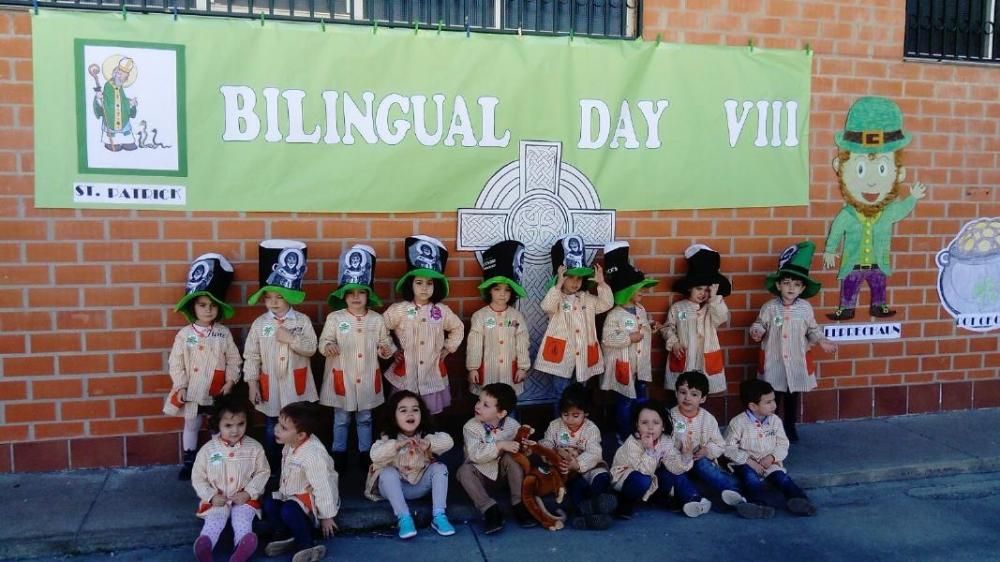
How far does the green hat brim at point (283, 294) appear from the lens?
5.07 meters

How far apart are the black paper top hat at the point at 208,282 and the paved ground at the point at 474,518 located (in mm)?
1107

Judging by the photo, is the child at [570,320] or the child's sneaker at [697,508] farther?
the child at [570,320]

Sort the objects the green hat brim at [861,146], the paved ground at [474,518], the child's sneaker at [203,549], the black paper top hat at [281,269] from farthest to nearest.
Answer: the green hat brim at [861,146] < the black paper top hat at [281,269] < the paved ground at [474,518] < the child's sneaker at [203,549]

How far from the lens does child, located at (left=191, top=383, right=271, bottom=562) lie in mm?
4418

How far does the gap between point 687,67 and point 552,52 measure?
1046mm

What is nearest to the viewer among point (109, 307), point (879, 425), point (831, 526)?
point (831, 526)

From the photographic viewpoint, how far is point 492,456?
4.96 meters

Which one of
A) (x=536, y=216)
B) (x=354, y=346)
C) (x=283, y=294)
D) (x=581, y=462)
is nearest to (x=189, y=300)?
(x=283, y=294)

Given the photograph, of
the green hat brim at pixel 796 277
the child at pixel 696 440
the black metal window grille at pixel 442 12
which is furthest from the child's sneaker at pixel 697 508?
the black metal window grille at pixel 442 12

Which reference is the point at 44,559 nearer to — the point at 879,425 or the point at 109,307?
the point at 109,307

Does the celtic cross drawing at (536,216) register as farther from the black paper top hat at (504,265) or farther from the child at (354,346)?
the child at (354,346)

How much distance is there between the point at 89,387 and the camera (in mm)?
5332

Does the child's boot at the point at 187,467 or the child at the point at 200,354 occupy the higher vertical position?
the child at the point at 200,354

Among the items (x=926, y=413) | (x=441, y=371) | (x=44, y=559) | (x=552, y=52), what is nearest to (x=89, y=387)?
(x=44, y=559)
